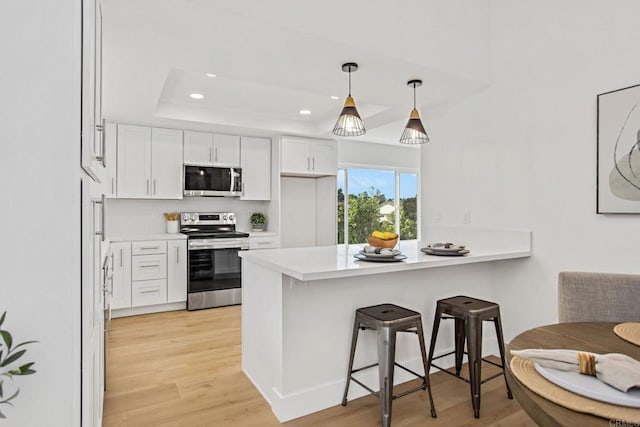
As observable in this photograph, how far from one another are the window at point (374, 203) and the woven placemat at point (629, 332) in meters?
4.72

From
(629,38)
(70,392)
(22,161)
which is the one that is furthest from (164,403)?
(629,38)

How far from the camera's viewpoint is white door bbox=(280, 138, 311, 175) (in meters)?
5.00

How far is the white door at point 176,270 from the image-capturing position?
173 inches

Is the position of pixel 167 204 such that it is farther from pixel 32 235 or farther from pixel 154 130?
pixel 32 235

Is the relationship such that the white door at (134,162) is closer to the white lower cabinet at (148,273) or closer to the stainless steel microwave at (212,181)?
the stainless steel microwave at (212,181)

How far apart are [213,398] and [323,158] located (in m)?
3.64

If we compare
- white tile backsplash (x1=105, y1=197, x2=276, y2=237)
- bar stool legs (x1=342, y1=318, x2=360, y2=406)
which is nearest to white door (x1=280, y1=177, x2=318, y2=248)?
white tile backsplash (x1=105, y1=197, x2=276, y2=237)

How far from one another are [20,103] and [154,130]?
3.88 metres

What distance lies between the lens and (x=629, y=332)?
1.31 metres

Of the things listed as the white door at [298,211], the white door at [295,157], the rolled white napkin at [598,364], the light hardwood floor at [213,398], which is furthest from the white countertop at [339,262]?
the white door at [298,211]

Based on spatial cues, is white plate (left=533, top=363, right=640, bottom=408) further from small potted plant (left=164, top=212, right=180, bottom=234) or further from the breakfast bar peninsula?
small potted plant (left=164, top=212, right=180, bottom=234)

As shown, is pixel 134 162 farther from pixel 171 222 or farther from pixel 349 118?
pixel 349 118

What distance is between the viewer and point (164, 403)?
227 centimetres

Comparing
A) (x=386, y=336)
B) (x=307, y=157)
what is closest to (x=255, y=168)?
(x=307, y=157)
